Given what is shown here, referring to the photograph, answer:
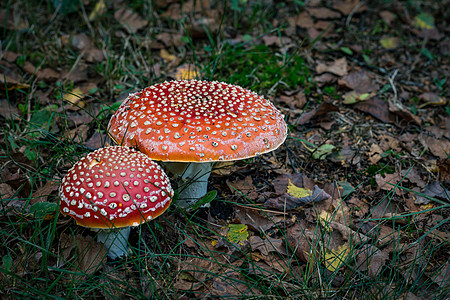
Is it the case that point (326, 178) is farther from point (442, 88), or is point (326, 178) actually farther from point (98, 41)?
point (98, 41)

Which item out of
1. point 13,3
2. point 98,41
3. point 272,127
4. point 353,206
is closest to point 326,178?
point 353,206

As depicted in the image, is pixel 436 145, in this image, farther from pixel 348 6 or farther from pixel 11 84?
pixel 11 84

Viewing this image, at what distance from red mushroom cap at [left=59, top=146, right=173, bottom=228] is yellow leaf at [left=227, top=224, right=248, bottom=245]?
2.50ft

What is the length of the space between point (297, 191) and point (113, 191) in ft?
6.05

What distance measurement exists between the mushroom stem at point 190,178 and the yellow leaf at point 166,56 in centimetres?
243

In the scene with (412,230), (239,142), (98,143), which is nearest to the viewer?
(239,142)

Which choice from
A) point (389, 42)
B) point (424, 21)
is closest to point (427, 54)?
point (389, 42)

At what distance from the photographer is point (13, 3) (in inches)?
224

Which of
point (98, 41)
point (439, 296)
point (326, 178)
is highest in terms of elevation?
point (98, 41)

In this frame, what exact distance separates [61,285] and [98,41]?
3837 mm

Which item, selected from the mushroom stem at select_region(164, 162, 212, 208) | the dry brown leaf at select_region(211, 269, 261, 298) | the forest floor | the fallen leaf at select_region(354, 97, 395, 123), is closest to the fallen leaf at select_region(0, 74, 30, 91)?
the forest floor

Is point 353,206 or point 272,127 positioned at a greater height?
point 272,127

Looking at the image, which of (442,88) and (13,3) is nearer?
(442,88)

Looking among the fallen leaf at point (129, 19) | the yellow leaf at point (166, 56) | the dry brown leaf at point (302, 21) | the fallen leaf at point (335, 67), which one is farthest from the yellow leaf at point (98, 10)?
the fallen leaf at point (335, 67)
